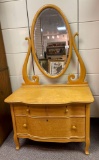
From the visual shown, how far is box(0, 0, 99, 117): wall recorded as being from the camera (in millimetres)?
1435

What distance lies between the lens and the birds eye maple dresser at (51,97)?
3.96 feet

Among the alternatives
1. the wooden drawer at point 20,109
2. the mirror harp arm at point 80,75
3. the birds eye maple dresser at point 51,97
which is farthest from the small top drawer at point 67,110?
the mirror harp arm at point 80,75

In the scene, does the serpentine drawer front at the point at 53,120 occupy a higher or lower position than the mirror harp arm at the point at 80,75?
lower

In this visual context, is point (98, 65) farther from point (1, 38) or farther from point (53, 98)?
point (1, 38)

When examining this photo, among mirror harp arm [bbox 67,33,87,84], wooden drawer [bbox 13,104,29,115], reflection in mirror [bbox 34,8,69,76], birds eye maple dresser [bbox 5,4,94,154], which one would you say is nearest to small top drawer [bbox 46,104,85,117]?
birds eye maple dresser [bbox 5,4,94,154]

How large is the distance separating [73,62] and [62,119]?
70 cm

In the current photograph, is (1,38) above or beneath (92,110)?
above

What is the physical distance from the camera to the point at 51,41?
1525 mm

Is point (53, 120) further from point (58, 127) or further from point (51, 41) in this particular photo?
point (51, 41)

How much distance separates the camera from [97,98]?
1.67 m

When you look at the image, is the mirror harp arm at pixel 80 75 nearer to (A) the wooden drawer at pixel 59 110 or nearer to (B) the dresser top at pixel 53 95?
(B) the dresser top at pixel 53 95

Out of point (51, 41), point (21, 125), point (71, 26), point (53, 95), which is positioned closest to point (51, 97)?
point (53, 95)

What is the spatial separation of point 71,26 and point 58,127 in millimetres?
1092

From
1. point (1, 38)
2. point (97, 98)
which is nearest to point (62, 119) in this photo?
point (97, 98)
